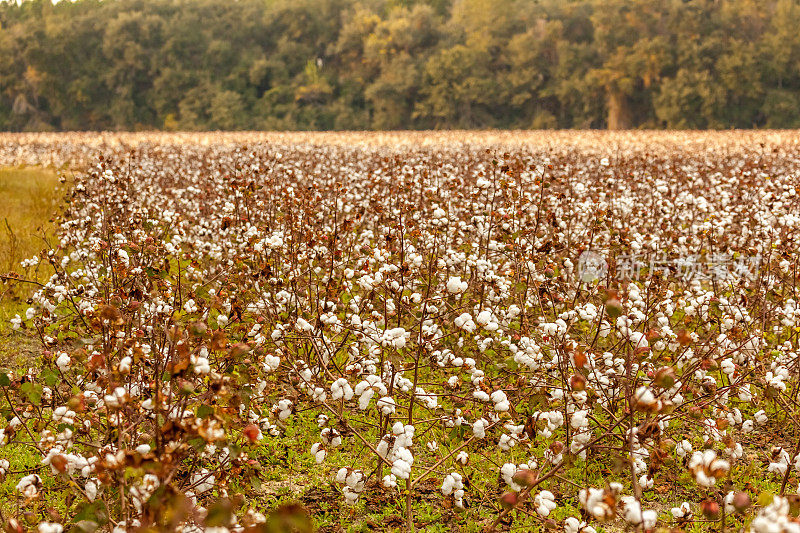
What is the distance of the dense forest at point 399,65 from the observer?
49938 mm

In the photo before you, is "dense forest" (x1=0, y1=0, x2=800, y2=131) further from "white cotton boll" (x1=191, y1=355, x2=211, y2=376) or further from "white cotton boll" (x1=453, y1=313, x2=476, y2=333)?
"white cotton boll" (x1=191, y1=355, x2=211, y2=376)

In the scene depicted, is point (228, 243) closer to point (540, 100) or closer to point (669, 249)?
point (669, 249)

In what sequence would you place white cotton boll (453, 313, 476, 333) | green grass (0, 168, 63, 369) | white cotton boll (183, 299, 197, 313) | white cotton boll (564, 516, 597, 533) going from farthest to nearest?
1. green grass (0, 168, 63, 369)
2. white cotton boll (183, 299, 197, 313)
3. white cotton boll (453, 313, 476, 333)
4. white cotton boll (564, 516, 597, 533)

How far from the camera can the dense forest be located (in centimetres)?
4994

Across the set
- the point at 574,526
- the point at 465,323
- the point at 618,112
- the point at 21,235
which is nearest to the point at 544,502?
the point at 574,526

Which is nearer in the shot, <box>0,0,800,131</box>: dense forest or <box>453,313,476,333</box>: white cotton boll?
<box>453,313,476,333</box>: white cotton boll

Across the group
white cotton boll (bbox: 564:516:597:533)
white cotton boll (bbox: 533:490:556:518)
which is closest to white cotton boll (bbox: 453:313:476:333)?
white cotton boll (bbox: 533:490:556:518)

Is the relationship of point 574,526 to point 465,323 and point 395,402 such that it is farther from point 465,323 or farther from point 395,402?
point 395,402

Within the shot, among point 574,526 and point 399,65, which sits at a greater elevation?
point 399,65

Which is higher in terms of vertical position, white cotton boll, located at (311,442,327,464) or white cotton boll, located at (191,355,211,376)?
white cotton boll, located at (191,355,211,376)

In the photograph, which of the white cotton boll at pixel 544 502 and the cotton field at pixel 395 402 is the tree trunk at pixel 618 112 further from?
the white cotton boll at pixel 544 502

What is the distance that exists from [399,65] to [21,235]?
51384mm

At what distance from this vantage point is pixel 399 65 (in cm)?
5825

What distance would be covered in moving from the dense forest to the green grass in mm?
44149
